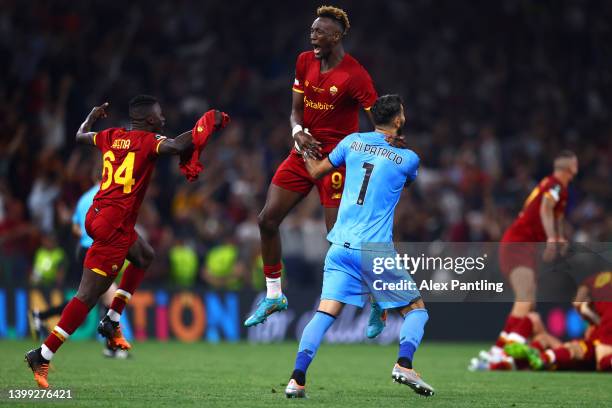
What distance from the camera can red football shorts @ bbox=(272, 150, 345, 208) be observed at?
33.1 feet

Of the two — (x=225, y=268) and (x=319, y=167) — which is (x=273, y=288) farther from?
(x=225, y=268)

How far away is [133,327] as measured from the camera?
18125mm

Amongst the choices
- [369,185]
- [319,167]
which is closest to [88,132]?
[319,167]

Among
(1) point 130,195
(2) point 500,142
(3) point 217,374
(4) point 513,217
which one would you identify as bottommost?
(3) point 217,374

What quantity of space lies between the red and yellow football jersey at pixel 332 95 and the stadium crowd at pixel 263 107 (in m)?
6.51

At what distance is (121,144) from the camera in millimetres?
9469

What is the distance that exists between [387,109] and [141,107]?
7.25 feet

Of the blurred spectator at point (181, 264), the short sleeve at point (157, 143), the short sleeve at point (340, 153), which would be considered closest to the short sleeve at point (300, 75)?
the short sleeve at point (157, 143)

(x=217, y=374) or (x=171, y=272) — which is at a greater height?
(x=171, y=272)

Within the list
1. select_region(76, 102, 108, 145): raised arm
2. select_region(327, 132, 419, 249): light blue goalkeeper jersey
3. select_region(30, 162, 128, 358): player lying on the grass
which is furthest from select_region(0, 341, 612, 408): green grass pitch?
select_region(76, 102, 108, 145): raised arm

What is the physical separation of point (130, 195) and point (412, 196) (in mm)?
11008

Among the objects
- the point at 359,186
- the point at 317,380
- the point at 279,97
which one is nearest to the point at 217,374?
the point at 317,380

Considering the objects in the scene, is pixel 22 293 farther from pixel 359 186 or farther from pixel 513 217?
pixel 359 186

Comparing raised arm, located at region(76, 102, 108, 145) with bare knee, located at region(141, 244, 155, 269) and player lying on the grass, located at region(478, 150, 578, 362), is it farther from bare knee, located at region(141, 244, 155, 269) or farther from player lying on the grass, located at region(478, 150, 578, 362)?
player lying on the grass, located at region(478, 150, 578, 362)
